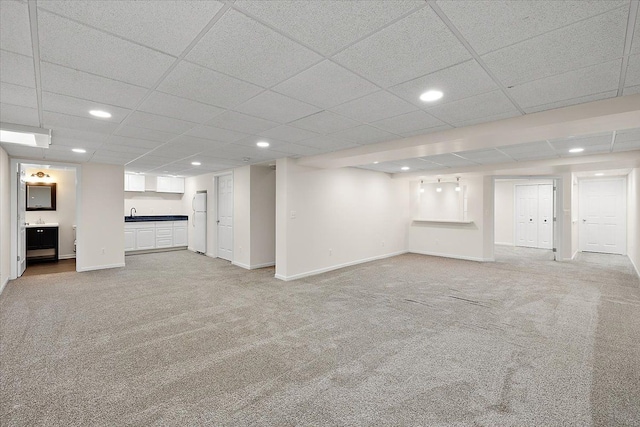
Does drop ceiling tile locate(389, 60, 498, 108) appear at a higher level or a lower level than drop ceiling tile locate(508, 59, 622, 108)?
higher

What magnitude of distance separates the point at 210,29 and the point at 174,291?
4.24m

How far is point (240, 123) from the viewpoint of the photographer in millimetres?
3447

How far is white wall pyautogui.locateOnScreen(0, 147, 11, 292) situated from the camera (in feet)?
15.4

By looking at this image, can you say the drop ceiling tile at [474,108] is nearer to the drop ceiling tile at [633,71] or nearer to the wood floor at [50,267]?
the drop ceiling tile at [633,71]

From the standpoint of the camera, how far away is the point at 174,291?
15.8ft

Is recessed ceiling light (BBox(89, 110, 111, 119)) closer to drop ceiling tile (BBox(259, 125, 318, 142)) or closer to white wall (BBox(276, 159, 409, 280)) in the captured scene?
drop ceiling tile (BBox(259, 125, 318, 142))

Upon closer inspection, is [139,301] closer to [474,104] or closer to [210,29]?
[210,29]

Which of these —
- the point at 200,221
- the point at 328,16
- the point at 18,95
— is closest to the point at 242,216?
the point at 200,221

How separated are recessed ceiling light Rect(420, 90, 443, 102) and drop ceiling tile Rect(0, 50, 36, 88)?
2.88 metres

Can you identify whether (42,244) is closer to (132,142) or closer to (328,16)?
(132,142)

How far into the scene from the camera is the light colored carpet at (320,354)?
6.52ft

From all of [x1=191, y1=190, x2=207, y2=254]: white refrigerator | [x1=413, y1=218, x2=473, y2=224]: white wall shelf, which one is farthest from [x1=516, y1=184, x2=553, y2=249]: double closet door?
[x1=191, y1=190, x2=207, y2=254]: white refrigerator

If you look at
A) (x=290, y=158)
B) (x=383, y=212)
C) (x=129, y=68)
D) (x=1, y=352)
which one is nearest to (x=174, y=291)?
(x=1, y=352)

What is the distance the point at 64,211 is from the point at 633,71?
34.3 feet
